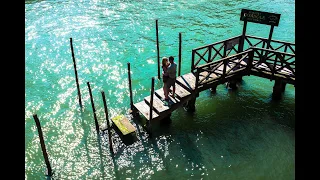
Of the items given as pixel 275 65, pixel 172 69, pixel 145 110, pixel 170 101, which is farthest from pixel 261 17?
pixel 145 110

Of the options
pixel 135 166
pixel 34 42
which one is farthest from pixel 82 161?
pixel 34 42

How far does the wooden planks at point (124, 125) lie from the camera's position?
625 inches

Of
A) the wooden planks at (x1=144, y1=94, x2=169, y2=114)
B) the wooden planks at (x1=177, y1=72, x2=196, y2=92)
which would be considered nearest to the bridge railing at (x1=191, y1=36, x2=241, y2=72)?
the wooden planks at (x1=177, y1=72, x2=196, y2=92)

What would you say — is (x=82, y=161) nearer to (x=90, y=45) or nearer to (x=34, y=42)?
(x=90, y=45)

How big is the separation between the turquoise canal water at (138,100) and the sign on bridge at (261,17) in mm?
5234

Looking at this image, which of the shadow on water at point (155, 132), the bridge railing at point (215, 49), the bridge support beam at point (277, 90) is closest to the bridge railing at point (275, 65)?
the bridge support beam at point (277, 90)

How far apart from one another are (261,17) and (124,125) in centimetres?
1032

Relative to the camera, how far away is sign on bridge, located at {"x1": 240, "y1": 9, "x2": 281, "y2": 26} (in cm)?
1722

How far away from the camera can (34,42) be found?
2723cm

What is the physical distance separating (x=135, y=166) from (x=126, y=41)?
608 inches

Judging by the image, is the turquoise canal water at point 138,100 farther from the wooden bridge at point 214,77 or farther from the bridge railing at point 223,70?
the bridge railing at point 223,70

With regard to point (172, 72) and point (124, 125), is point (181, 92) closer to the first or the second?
point (172, 72)

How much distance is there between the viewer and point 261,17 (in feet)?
57.8
